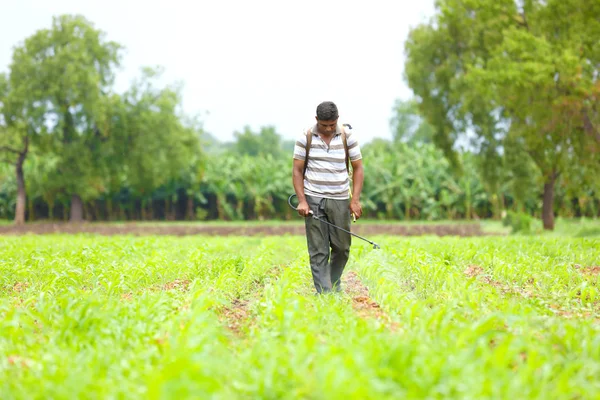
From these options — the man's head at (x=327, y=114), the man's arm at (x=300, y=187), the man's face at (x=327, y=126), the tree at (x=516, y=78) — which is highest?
the tree at (x=516, y=78)

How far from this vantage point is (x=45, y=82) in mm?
31484

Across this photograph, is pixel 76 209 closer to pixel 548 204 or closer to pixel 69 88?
pixel 69 88

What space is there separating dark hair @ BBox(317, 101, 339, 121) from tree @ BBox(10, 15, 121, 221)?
27123 mm

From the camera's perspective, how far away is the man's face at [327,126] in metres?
6.62

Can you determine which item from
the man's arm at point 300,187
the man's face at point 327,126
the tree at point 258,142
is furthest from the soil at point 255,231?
the tree at point 258,142

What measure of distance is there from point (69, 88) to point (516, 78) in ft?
76.0

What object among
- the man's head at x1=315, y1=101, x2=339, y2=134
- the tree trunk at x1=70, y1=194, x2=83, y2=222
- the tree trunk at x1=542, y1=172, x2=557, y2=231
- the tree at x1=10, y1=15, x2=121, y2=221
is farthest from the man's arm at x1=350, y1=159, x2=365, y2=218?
the tree trunk at x1=70, y1=194, x2=83, y2=222

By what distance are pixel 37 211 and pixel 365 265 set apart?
44.6 m

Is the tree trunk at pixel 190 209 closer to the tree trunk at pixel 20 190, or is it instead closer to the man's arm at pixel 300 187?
the tree trunk at pixel 20 190

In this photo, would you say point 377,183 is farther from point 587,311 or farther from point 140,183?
point 587,311

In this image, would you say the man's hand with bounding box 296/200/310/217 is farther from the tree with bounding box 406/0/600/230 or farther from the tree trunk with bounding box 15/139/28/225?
the tree trunk with bounding box 15/139/28/225

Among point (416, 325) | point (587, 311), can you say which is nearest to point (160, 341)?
point (416, 325)

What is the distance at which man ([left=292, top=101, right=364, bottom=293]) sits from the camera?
6.86 m

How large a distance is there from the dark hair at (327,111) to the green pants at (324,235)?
0.96 meters
